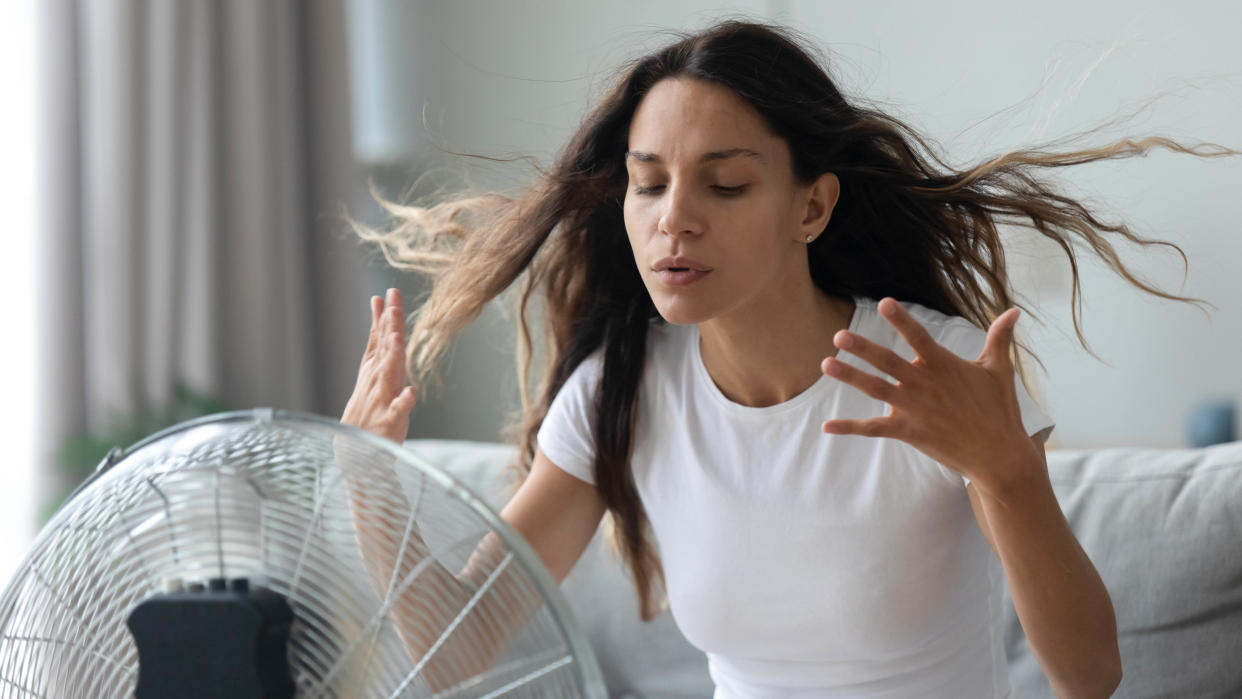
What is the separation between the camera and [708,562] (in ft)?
3.93

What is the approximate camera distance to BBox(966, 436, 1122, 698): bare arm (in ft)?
2.96

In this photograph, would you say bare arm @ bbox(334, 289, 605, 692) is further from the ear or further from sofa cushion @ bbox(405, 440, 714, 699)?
sofa cushion @ bbox(405, 440, 714, 699)

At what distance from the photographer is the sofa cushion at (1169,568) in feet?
4.28

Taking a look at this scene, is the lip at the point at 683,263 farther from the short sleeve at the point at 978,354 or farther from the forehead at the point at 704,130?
the short sleeve at the point at 978,354

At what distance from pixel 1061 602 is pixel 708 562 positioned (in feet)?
1.19

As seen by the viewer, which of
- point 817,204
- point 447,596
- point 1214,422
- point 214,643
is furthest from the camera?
point 1214,422

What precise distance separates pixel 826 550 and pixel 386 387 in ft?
1.47

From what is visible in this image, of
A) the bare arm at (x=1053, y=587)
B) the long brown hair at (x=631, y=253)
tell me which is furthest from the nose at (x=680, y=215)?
the bare arm at (x=1053, y=587)

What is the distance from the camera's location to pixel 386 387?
3.50 ft

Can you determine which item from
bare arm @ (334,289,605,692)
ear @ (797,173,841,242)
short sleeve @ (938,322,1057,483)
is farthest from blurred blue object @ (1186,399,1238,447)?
bare arm @ (334,289,605,692)

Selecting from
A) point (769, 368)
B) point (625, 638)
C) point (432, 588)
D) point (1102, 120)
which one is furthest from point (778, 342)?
point (1102, 120)

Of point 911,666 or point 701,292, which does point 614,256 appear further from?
point 911,666

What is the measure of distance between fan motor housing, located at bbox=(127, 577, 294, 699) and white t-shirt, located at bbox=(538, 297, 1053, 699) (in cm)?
62

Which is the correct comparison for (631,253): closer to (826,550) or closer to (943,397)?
(826,550)
